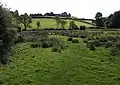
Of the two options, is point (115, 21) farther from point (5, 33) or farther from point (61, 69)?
point (5, 33)

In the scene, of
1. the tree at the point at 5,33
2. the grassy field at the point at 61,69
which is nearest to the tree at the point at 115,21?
the grassy field at the point at 61,69

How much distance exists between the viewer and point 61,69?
34.7 metres

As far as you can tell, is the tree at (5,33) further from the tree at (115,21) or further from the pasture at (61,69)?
the tree at (115,21)

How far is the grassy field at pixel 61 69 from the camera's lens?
30030 millimetres

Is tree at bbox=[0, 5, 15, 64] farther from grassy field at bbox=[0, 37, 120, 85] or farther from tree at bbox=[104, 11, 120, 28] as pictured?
tree at bbox=[104, 11, 120, 28]

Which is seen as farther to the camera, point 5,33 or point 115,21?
point 115,21

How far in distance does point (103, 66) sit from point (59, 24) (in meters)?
140

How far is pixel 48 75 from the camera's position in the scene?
106 feet

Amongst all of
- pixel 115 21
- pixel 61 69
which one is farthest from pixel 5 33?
→ pixel 115 21

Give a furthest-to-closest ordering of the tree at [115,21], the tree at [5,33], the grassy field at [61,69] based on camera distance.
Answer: the tree at [115,21], the grassy field at [61,69], the tree at [5,33]

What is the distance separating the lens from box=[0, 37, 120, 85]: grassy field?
98.5 feet

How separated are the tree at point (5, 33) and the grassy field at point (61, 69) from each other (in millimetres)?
2512

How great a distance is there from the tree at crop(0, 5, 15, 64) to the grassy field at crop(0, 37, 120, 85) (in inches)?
98.9

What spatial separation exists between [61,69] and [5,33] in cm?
878
